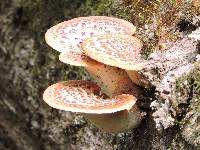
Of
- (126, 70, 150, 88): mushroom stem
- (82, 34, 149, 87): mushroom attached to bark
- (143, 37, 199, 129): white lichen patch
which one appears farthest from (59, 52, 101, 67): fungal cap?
(143, 37, 199, 129): white lichen patch

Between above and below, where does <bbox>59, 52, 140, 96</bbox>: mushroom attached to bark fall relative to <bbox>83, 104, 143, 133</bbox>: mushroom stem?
above

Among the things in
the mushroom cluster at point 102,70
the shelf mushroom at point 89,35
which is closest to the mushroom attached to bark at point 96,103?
the mushroom cluster at point 102,70

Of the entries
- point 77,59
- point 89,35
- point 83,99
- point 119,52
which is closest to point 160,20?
point 89,35

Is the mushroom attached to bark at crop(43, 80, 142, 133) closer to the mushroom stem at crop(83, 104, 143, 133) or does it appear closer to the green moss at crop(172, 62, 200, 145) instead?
the mushroom stem at crop(83, 104, 143, 133)

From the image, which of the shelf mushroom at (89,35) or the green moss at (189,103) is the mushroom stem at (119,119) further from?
the green moss at (189,103)

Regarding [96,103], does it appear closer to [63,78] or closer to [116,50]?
[116,50]
